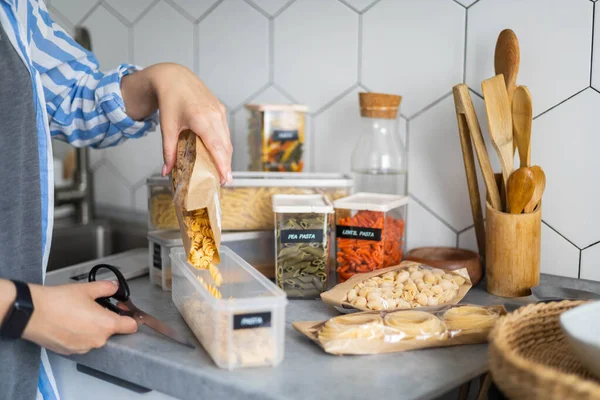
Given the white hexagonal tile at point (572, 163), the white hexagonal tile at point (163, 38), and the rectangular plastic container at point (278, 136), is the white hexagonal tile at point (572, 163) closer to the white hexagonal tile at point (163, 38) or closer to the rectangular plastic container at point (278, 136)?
the rectangular plastic container at point (278, 136)

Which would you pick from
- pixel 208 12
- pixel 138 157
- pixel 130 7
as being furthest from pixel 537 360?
pixel 130 7

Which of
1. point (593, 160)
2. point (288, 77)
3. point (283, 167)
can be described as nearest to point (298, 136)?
point (283, 167)

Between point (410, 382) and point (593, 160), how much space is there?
565mm

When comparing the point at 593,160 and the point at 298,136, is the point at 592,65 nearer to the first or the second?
the point at 593,160

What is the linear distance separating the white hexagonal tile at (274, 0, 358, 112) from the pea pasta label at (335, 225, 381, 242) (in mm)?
370

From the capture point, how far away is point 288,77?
1.40 metres

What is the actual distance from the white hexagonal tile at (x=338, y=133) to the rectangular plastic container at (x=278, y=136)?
92 millimetres

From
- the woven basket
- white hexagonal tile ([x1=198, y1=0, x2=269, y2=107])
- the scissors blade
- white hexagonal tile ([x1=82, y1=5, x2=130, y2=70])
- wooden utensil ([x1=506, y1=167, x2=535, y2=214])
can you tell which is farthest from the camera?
white hexagonal tile ([x1=82, y1=5, x2=130, y2=70])

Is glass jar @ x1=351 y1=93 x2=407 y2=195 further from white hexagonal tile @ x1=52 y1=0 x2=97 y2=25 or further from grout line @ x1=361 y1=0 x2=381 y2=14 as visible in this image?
white hexagonal tile @ x1=52 y1=0 x2=97 y2=25

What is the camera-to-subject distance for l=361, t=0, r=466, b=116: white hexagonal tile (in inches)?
47.1

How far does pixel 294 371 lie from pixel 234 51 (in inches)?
35.0

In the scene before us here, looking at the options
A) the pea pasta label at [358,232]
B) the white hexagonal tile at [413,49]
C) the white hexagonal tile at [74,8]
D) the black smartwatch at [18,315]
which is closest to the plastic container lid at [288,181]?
the pea pasta label at [358,232]

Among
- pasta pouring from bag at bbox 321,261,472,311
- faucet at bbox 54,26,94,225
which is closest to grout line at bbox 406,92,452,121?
pasta pouring from bag at bbox 321,261,472,311

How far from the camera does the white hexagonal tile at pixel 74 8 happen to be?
1.71 meters
